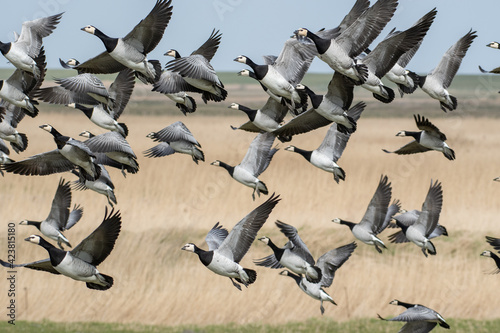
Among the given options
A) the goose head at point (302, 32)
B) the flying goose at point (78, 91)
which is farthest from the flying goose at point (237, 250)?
the flying goose at point (78, 91)

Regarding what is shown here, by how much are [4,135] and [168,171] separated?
7562 mm

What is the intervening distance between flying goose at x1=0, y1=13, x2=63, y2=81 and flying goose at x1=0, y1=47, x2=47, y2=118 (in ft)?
0.29

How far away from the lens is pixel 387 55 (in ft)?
48.0

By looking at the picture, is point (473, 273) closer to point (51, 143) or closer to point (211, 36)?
point (211, 36)

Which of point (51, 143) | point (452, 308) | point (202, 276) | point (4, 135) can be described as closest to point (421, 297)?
point (452, 308)

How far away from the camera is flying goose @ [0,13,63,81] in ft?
50.8

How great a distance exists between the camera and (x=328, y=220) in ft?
74.9

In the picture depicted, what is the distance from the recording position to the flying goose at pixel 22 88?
632 inches

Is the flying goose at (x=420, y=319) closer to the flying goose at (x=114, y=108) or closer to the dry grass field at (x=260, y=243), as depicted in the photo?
the dry grass field at (x=260, y=243)

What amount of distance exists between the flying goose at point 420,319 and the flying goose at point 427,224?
96cm

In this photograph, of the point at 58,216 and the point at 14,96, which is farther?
the point at 58,216

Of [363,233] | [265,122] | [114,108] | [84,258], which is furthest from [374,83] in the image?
[114,108]

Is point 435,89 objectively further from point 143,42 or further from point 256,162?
point 143,42

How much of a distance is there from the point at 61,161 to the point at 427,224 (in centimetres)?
551
